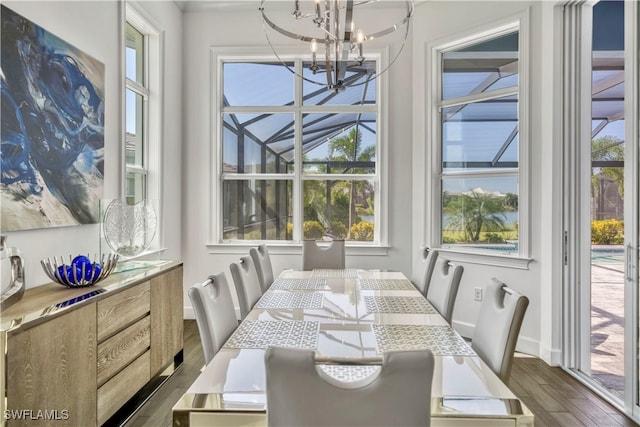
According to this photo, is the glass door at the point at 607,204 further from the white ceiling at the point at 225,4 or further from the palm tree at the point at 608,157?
the white ceiling at the point at 225,4

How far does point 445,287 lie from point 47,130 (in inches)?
93.8

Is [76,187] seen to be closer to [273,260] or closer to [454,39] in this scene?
[273,260]

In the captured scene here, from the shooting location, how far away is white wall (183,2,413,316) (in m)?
4.01

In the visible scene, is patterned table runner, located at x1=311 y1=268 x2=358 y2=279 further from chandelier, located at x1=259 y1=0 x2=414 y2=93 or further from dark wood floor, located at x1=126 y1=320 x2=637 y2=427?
chandelier, located at x1=259 y1=0 x2=414 y2=93

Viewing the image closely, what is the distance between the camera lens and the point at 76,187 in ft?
7.84

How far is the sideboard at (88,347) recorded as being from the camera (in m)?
1.45

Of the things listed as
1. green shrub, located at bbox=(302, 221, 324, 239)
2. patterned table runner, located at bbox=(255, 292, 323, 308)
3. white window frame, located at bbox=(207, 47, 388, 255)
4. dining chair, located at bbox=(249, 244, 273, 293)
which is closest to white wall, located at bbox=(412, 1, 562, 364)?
white window frame, located at bbox=(207, 47, 388, 255)

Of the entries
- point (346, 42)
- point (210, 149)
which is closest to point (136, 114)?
point (210, 149)

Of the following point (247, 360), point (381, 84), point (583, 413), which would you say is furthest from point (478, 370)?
point (381, 84)

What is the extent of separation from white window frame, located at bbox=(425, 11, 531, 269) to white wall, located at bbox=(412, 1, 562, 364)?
0.03 m

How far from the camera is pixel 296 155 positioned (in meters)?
4.16

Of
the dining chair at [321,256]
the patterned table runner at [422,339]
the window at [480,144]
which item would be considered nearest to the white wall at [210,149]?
the window at [480,144]

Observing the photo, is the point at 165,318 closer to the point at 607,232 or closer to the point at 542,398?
the point at 542,398

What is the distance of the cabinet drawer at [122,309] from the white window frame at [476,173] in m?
2.64
